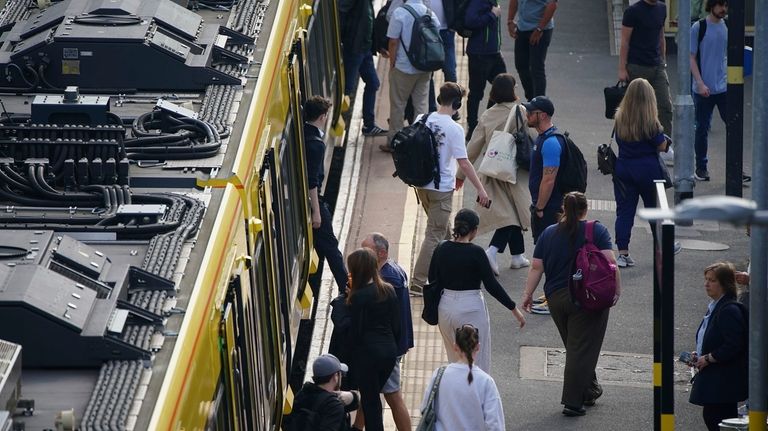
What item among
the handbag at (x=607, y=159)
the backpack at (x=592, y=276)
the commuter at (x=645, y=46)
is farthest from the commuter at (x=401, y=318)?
the commuter at (x=645, y=46)

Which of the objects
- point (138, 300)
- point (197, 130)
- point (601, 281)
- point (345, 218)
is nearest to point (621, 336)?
point (601, 281)

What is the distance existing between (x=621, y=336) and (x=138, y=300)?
19.3 ft

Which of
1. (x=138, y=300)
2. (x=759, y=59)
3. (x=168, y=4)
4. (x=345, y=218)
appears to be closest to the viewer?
(x=138, y=300)

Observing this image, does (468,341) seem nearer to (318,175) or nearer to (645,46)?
(318,175)

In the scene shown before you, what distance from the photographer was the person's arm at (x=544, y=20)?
1578 cm

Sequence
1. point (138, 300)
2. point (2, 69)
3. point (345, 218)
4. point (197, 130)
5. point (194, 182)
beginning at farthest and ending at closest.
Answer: point (345, 218) → point (2, 69) → point (197, 130) → point (194, 182) → point (138, 300)

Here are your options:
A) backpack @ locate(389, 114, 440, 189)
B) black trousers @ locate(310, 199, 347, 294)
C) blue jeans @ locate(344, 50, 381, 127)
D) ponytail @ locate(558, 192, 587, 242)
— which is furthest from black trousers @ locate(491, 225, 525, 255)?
blue jeans @ locate(344, 50, 381, 127)

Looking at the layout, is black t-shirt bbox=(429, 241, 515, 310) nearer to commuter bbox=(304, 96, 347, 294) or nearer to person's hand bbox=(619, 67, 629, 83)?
commuter bbox=(304, 96, 347, 294)

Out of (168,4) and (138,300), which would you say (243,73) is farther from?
(138,300)

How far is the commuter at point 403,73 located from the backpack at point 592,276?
4.96m

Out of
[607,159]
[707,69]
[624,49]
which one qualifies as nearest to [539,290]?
[607,159]

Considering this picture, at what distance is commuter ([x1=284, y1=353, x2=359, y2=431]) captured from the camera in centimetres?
828

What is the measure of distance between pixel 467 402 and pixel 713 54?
767 centimetres

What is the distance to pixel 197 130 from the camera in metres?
8.78
